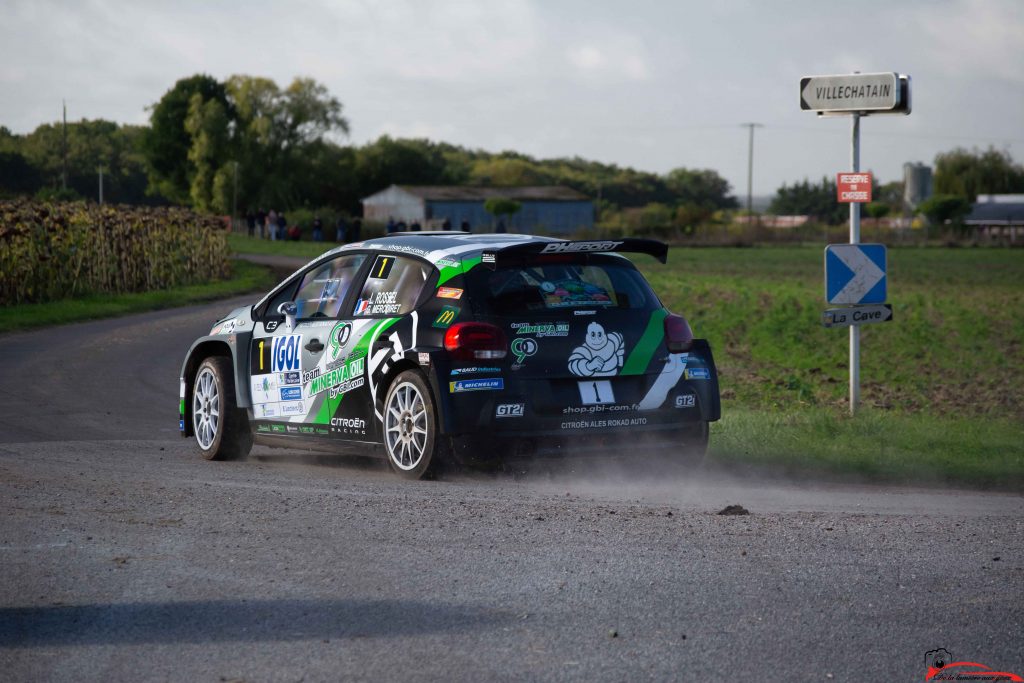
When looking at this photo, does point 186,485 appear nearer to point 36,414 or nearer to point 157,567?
point 157,567

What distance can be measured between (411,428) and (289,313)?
69.4 inches

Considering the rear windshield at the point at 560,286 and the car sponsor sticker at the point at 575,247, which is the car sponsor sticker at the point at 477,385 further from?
the car sponsor sticker at the point at 575,247

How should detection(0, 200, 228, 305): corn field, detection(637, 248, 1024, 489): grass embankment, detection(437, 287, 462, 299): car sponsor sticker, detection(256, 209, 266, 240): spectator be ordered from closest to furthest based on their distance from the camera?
detection(437, 287, 462, 299): car sponsor sticker, detection(637, 248, 1024, 489): grass embankment, detection(0, 200, 228, 305): corn field, detection(256, 209, 266, 240): spectator

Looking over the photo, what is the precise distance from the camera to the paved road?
462 centimetres

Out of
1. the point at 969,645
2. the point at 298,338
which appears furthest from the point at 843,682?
the point at 298,338

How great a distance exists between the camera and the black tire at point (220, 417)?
10148 millimetres

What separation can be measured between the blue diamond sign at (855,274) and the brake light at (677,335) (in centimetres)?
433

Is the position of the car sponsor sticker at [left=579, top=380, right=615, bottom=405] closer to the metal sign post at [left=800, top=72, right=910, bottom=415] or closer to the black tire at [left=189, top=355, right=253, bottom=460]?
the black tire at [left=189, top=355, right=253, bottom=460]

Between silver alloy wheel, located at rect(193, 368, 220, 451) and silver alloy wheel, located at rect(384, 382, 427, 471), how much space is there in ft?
6.54

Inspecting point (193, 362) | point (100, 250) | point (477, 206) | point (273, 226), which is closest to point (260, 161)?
point (477, 206)

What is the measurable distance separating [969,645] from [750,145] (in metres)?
120

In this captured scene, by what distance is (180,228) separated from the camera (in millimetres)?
37719

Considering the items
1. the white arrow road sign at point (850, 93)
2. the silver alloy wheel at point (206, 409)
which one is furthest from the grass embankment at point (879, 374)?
the silver alloy wheel at point (206, 409)

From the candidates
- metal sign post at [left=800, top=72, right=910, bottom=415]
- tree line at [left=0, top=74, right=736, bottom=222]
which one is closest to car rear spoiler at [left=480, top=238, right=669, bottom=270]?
metal sign post at [left=800, top=72, right=910, bottom=415]
